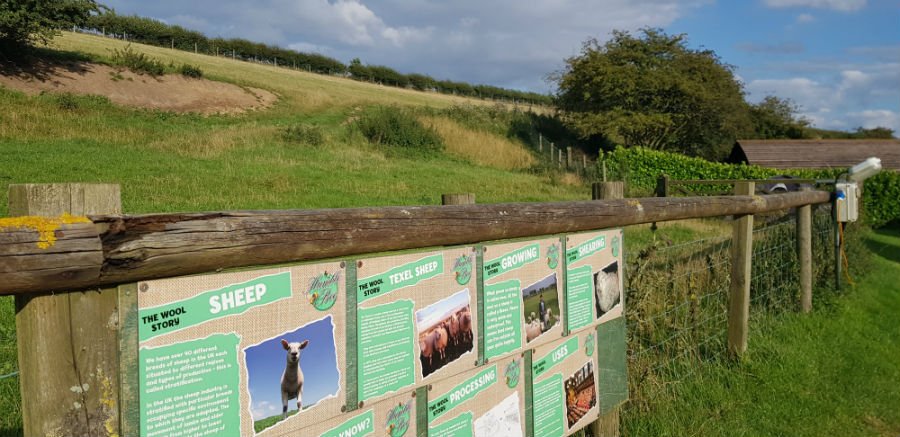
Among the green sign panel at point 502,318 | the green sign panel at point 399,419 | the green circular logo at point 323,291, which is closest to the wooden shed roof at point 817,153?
the green sign panel at point 502,318

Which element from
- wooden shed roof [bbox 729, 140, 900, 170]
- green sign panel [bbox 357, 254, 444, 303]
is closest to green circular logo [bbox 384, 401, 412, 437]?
green sign panel [bbox 357, 254, 444, 303]

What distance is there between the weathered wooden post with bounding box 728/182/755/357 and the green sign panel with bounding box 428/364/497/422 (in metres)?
3.34

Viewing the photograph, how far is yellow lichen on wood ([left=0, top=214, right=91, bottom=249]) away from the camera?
1548 mm

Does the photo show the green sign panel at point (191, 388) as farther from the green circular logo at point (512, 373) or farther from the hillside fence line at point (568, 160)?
the hillside fence line at point (568, 160)

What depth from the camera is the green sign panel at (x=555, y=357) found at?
3.25 meters

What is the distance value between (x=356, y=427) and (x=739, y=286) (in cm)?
421

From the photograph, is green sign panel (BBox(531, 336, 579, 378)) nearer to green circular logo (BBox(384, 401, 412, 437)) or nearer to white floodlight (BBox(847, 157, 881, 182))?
green circular logo (BBox(384, 401, 412, 437))

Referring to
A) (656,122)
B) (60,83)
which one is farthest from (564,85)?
(60,83)

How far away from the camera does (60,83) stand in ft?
87.1

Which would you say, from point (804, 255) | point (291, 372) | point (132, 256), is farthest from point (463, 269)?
point (804, 255)

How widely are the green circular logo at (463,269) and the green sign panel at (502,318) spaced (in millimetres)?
137

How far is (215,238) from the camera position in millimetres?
1938

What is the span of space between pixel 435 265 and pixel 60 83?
29.4 meters

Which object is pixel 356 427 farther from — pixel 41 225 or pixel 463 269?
pixel 41 225
